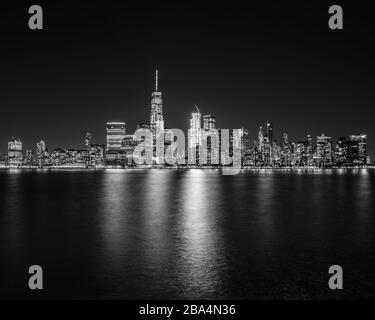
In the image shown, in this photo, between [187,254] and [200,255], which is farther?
[187,254]

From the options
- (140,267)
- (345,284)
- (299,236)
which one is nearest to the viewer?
(345,284)

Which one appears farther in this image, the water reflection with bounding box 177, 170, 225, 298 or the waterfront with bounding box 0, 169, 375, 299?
the water reflection with bounding box 177, 170, 225, 298

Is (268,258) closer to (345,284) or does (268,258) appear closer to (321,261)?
(321,261)

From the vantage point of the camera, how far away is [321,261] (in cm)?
1895

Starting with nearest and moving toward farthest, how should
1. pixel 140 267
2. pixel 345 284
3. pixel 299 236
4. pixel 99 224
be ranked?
1. pixel 345 284
2. pixel 140 267
3. pixel 299 236
4. pixel 99 224

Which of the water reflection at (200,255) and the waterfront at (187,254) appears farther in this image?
the water reflection at (200,255)

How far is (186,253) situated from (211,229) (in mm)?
8097
